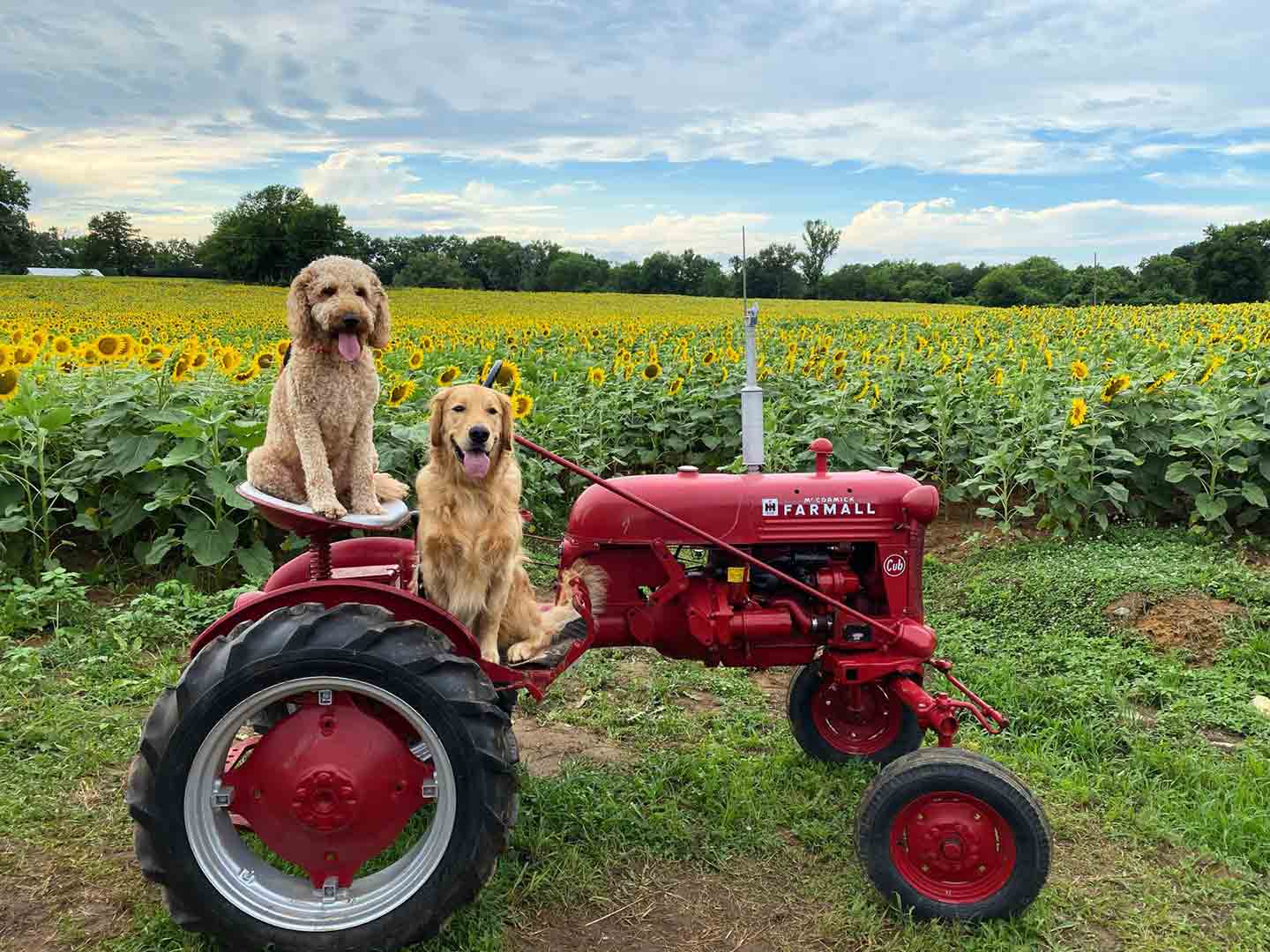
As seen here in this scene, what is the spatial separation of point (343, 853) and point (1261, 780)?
346cm

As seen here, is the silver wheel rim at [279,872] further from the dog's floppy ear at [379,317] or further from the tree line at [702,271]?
the tree line at [702,271]

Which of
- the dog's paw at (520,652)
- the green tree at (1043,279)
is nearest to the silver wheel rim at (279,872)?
the dog's paw at (520,652)

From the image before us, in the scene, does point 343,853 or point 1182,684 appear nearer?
point 343,853

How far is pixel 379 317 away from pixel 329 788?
1349mm

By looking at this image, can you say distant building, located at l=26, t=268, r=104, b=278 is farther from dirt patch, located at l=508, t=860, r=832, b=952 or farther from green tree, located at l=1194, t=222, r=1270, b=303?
green tree, located at l=1194, t=222, r=1270, b=303

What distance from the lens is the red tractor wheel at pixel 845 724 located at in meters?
3.86

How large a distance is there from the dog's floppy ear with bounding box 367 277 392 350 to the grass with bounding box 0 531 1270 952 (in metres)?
1.78

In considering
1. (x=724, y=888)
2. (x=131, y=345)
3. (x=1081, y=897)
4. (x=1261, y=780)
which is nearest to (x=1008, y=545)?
(x=1261, y=780)

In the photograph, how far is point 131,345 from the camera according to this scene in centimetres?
635

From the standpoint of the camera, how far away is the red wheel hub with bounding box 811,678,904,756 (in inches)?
153

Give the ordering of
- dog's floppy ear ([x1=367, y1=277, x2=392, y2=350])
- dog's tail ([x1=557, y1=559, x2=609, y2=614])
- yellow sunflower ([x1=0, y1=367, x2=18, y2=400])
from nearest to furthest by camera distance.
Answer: dog's floppy ear ([x1=367, y1=277, x2=392, y2=350]), dog's tail ([x1=557, y1=559, x2=609, y2=614]), yellow sunflower ([x1=0, y1=367, x2=18, y2=400])

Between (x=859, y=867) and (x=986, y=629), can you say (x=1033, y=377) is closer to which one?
(x=986, y=629)

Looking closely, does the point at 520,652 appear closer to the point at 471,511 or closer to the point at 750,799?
the point at 471,511

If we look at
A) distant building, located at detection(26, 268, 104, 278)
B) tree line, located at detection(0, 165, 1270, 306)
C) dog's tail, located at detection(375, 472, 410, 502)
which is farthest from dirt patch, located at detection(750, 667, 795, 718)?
distant building, located at detection(26, 268, 104, 278)
